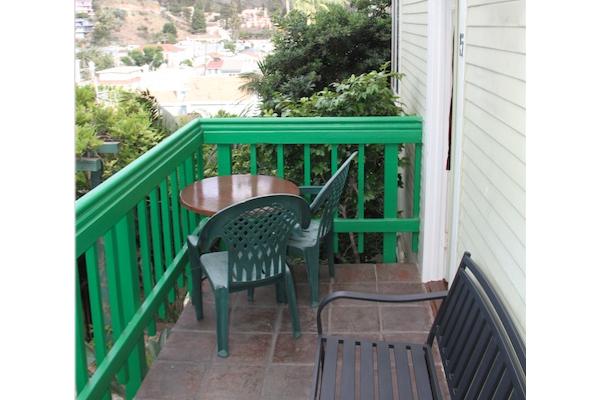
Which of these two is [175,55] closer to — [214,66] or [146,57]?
[146,57]

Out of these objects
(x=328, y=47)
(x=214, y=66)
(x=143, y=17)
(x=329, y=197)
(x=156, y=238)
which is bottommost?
(x=156, y=238)

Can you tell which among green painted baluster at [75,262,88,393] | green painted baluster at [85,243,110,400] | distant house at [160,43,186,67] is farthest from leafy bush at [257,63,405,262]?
distant house at [160,43,186,67]

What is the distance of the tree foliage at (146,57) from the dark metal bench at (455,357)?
21.7 meters

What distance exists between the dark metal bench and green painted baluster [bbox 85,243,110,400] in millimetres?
998

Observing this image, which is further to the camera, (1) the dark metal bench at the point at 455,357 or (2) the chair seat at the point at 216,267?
(2) the chair seat at the point at 216,267

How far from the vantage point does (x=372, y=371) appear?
274 cm

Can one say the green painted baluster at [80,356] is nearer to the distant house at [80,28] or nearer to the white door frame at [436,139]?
the distant house at [80,28]

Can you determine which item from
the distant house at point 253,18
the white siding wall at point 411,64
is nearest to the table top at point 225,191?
the white siding wall at point 411,64

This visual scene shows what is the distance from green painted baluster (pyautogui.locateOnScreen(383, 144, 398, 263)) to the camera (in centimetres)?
500

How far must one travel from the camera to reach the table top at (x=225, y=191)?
405cm

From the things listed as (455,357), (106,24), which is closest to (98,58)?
(106,24)

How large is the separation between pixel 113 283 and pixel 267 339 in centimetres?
109
